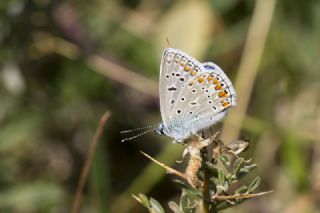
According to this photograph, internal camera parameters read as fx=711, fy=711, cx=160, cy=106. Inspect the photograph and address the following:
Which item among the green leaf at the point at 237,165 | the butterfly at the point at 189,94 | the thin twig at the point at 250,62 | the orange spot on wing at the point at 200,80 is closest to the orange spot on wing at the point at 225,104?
the butterfly at the point at 189,94

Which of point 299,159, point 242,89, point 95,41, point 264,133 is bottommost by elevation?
point 299,159

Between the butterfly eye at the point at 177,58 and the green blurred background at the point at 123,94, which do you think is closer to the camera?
the butterfly eye at the point at 177,58

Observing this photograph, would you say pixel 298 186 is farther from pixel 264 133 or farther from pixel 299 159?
pixel 264 133

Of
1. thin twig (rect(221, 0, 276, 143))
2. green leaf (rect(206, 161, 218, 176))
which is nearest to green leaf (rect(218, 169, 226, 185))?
green leaf (rect(206, 161, 218, 176))

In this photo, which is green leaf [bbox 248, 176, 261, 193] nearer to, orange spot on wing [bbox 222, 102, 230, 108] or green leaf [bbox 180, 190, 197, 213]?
green leaf [bbox 180, 190, 197, 213]

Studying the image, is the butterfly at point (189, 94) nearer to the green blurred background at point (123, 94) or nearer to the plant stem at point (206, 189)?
the plant stem at point (206, 189)

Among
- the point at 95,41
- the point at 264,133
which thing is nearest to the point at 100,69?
the point at 95,41

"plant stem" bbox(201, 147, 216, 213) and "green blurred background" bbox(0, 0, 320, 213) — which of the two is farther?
"green blurred background" bbox(0, 0, 320, 213)

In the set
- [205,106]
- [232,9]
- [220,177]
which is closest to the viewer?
[220,177]
